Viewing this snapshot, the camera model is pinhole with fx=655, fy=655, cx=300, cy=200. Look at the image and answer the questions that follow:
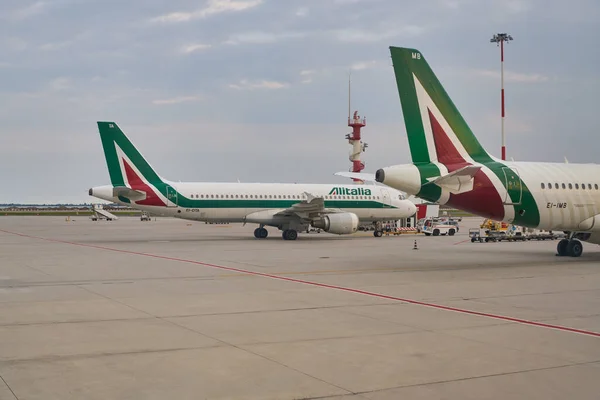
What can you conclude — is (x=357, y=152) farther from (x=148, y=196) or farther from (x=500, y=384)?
(x=500, y=384)

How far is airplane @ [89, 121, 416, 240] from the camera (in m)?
36.3

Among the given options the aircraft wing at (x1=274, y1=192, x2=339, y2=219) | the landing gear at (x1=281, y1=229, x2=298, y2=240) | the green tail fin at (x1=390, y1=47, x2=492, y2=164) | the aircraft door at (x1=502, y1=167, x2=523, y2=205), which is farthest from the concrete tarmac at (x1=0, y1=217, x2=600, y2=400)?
the landing gear at (x1=281, y1=229, x2=298, y2=240)

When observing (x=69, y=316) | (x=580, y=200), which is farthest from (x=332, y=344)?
(x=580, y=200)

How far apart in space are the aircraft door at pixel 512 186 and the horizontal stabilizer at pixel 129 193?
2133 cm

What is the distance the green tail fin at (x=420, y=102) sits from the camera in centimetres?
2038

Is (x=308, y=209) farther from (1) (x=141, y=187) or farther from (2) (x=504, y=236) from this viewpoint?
(2) (x=504, y=236)

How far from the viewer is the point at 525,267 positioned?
21.2 metres

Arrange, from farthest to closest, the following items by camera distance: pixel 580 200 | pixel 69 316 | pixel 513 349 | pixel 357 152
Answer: pixel 357 152 < pixel 580 200 < pixel 69 316 < pixel 513 349

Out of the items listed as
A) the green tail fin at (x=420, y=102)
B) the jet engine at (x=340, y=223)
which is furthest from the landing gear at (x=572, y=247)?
the jet engine at (x=340, y=223)

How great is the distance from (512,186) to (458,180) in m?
2.26

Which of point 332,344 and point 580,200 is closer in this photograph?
point 332,344

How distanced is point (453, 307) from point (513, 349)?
378 centimetres

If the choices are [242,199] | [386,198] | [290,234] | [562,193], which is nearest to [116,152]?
[242,199]

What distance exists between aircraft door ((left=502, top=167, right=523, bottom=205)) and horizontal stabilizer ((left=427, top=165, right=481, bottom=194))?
1.47 meters
